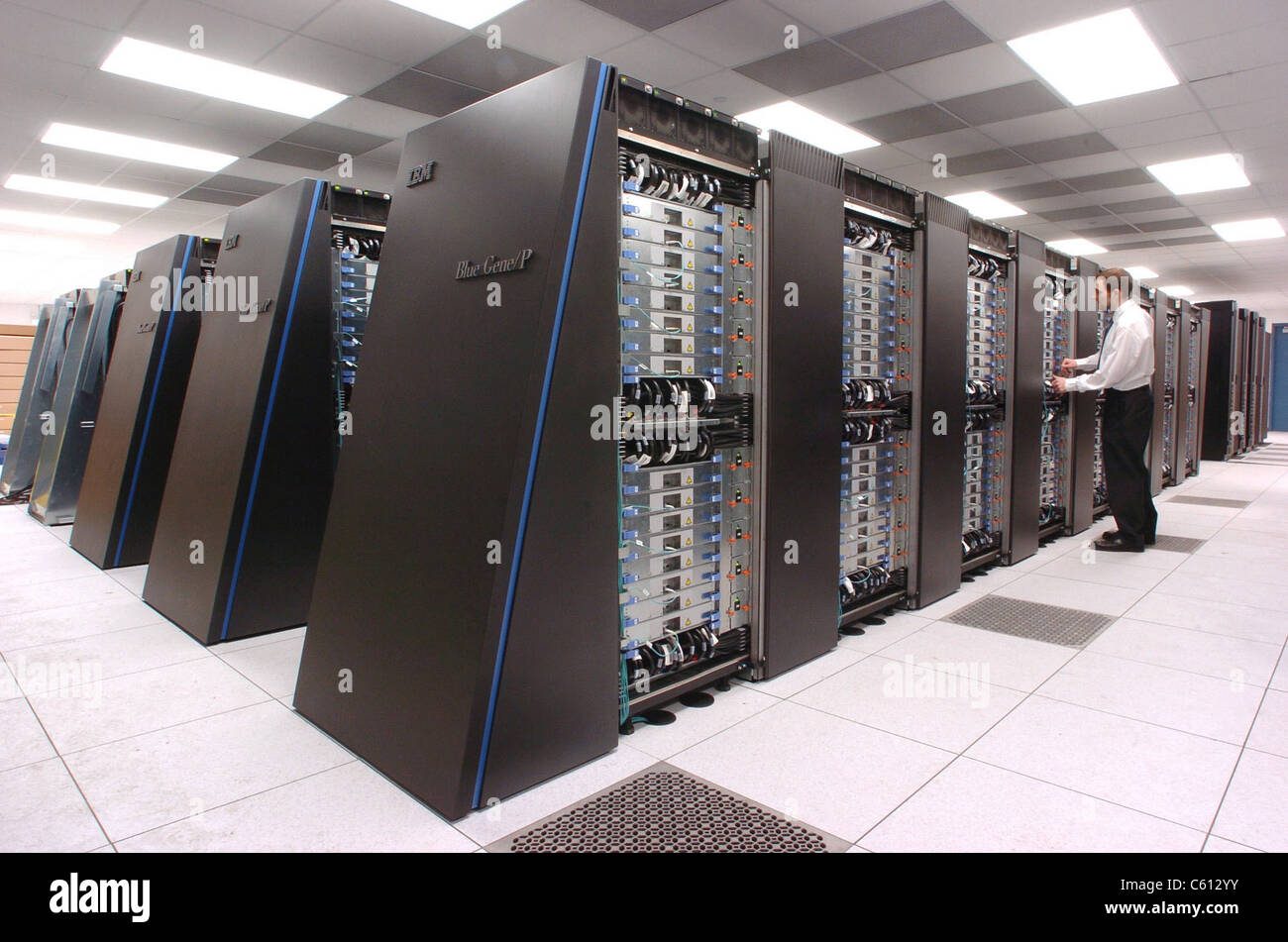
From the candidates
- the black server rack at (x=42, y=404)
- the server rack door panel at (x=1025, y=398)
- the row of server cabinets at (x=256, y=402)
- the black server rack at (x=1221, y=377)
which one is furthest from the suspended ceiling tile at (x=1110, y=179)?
the black server rack at (x=42, y=404)

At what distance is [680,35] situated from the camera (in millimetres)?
4941

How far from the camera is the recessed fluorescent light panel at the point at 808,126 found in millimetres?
6340

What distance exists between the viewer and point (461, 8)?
454 cm

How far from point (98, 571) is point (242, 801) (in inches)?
127

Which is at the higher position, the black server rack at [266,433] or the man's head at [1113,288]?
the man's head at [1113,288]

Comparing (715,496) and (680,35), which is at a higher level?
(680,35)

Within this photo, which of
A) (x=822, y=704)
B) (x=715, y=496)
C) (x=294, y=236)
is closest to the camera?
(x=822, y=704)

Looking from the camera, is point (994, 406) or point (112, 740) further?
point (994, 406)

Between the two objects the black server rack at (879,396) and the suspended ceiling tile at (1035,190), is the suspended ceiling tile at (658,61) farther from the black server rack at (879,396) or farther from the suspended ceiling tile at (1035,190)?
the suspended ceiling tile at (1035,190)

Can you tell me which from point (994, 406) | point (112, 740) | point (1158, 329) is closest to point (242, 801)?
point (112, 740)

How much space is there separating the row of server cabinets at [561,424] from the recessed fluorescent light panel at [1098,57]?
1.54m

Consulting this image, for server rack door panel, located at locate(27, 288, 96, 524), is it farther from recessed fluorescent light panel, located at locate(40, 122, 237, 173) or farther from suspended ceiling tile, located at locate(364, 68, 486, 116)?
suspended ceiling tile, located at locate(364, 68, 486, 116)

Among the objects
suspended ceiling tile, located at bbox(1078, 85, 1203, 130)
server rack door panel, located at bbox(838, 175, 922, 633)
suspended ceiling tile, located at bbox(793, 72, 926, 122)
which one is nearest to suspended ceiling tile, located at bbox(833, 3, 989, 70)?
suspended ceiling tile, located at bbox(793, 72, 926, 122)

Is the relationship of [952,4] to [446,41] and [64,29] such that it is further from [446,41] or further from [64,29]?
[64,29]
